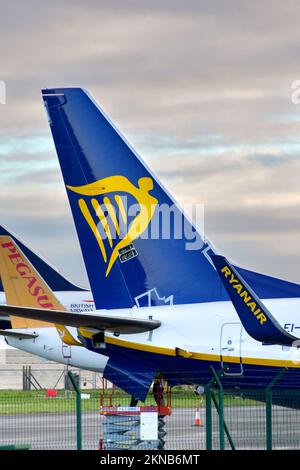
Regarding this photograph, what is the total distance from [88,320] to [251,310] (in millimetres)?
4476

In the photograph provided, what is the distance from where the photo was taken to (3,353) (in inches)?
3238

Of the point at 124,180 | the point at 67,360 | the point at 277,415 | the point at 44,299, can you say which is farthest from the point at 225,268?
the point at 44,299

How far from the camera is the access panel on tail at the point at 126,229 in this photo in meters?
25.9

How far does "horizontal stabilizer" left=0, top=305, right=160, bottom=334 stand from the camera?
2167 centimetres

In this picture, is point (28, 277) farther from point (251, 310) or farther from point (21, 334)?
point (251, 310)

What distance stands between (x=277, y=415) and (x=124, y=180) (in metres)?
8.16

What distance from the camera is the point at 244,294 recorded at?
19.4 m

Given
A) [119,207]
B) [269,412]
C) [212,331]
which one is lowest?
[269,412]

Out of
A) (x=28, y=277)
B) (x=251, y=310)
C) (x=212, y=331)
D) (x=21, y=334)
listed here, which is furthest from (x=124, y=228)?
(x=28, y=277)

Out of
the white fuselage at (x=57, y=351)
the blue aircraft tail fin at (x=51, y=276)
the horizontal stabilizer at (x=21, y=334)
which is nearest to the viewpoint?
the white fuselage at (x=57, y=351)

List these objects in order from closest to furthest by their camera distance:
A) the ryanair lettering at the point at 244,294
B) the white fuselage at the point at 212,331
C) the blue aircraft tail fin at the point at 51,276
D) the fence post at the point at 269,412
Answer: the ryanair lettering at the point at 244,294 < the fence post at the point at 269,412 < the white fuselage at the point at 212,331 < the blue aircraft tail fin at the point at 51,276

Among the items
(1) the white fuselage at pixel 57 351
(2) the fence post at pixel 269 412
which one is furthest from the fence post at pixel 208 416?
(1) the white fuselage at pixel 57 351

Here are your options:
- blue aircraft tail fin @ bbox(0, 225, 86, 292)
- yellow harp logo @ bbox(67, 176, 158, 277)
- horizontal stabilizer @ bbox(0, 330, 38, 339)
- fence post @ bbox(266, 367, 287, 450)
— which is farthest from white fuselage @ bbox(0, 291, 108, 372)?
blue aircraft tail fin @ bbox(0, 225, 86, 292)

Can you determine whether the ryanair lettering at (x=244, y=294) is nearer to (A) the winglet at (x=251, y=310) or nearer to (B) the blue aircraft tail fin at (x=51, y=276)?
(A) the winglet at (x=251, y=310)
